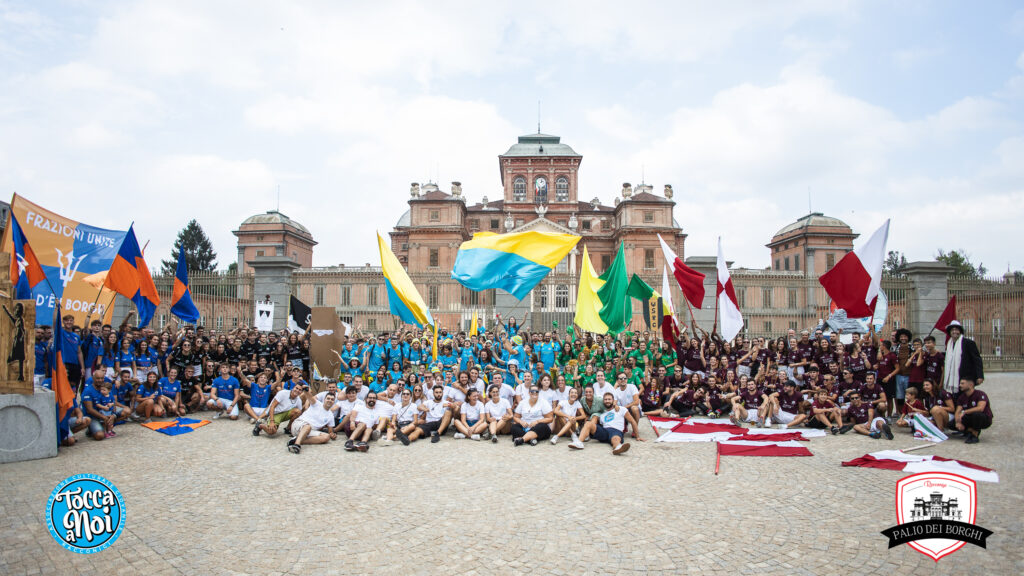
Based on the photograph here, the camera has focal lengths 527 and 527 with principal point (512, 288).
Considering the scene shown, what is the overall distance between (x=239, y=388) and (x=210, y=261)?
59.9 meters

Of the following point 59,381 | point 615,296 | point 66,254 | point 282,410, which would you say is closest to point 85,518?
point 59,381

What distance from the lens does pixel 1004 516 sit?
520 centimetres

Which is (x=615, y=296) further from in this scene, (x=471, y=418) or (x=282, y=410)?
(x=282, y=410)

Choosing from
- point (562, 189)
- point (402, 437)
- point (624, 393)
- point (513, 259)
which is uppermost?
point (562, 189)

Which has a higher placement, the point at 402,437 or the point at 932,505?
the point at 932,505

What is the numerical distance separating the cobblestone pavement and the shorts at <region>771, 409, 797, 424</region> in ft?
7.08

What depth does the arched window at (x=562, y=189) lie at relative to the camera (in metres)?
59.0

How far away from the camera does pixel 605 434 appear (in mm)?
8844

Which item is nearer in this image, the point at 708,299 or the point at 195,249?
the point at 708,299

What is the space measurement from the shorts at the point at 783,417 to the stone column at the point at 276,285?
15.1 meters

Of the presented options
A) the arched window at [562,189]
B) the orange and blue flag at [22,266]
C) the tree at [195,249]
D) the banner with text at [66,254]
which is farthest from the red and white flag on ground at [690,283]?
the tree at [195,249]

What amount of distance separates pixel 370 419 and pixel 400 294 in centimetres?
306

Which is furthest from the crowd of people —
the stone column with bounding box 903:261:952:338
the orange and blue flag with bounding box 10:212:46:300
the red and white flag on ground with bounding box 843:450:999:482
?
the stone column with bounding box 903:261:952:338

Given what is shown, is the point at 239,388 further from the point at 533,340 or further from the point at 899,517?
the point at 899,517
